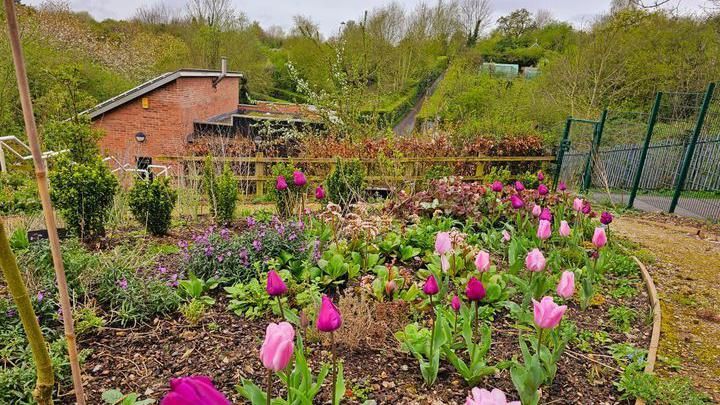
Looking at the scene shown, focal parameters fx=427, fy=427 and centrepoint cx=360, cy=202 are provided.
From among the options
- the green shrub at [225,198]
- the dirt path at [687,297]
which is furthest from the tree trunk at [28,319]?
the green shrub at [225,198]

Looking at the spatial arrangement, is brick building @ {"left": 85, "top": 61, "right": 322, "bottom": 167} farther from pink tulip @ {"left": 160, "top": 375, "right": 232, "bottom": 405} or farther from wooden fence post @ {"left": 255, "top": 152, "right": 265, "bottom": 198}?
pink tulip @ {"left": 160, "top": 375, "right": 232, "bottom": 405}

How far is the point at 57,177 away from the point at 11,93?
10.4m

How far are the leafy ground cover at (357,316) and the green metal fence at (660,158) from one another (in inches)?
149

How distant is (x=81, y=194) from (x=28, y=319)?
11.3 ft

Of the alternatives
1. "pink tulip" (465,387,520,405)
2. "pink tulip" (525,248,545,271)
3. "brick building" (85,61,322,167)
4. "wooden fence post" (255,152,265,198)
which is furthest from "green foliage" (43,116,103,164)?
"brick building" (85,61,322,167)

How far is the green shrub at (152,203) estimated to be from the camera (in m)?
3.97

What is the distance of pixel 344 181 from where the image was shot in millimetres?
5320

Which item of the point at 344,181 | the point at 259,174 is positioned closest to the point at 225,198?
the point at 344,181

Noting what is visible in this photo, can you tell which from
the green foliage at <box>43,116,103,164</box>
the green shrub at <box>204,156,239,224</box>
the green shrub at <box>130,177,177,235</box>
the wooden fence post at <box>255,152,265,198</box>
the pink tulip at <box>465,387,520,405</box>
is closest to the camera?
the pink tulip at <box>465,387,520,405</box>

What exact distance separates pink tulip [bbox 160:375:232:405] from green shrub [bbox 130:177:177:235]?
12.3 ft

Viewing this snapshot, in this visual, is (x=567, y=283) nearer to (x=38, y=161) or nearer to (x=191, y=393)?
(x=191, y=393)

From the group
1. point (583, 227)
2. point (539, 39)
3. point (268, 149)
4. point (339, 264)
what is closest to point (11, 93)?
point (268, 149)

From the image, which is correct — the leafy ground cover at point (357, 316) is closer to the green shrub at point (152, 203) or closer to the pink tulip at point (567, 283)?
the pink tulip at point (567, 283)

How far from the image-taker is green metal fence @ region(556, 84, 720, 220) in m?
7.05
